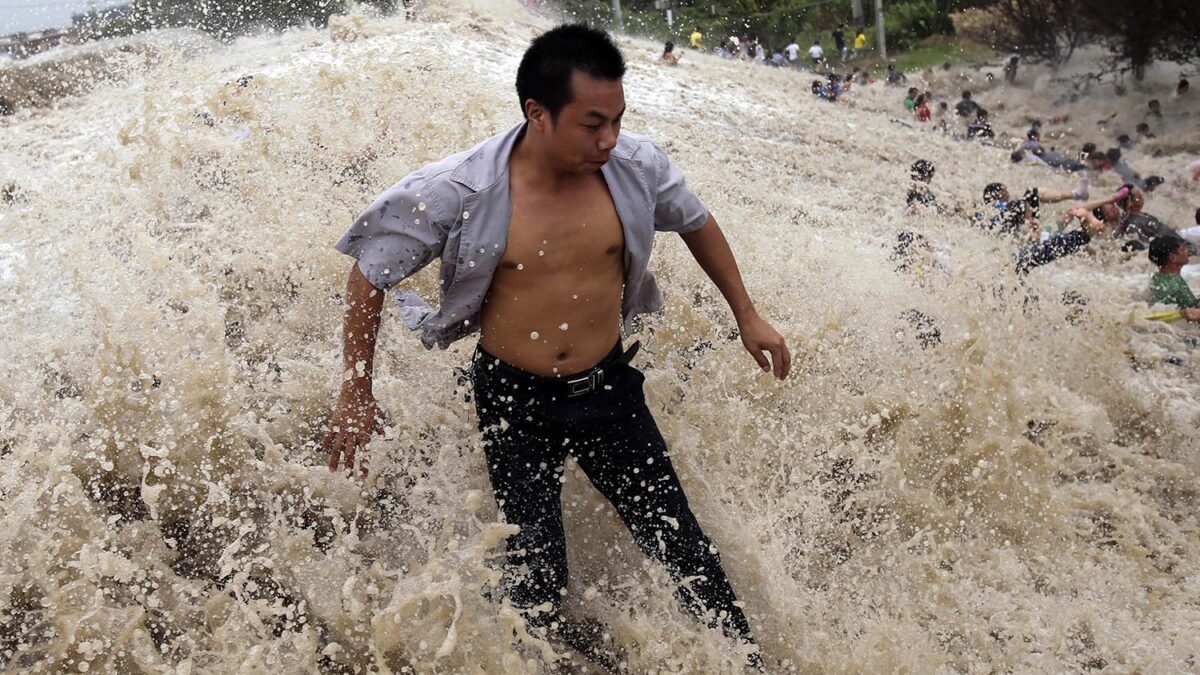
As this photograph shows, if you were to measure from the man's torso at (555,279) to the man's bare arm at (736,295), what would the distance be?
0.96 feet


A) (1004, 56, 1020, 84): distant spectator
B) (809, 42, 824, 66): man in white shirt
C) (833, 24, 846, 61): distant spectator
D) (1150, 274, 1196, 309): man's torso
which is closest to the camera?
(1150, 274, 1196, 309): man's torso

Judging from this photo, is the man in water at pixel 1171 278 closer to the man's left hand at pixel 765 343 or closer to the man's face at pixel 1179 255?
the man's face at pixel 1179 255

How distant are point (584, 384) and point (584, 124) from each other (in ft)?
2.10

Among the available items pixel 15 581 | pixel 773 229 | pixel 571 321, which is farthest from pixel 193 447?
pixel 773 229

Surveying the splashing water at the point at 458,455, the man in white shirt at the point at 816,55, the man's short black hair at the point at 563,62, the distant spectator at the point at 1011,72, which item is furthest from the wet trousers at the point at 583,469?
the man in white shirt at the point at 816,55

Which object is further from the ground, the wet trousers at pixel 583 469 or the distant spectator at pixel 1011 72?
the wet trousers at pixel 583 469

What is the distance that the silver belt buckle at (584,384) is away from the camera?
241 centimetres

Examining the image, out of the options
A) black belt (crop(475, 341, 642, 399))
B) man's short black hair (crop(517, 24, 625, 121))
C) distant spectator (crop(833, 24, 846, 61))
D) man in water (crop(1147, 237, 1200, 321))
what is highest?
man's short black hair (crop(517, 24, 625, 121))

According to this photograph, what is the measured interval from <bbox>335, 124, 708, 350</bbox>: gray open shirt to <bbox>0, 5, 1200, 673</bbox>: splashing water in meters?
0.66

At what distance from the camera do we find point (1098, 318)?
18.2 feet

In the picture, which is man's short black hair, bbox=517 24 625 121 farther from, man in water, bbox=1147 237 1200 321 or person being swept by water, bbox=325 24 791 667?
man in water, bbox=1147 237 1200 321

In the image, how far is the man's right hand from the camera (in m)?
2.36

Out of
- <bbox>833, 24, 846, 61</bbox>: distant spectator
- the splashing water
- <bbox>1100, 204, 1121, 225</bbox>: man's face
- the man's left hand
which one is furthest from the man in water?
<bbox>833, 24, 846, 61</bbox>: distant spectator

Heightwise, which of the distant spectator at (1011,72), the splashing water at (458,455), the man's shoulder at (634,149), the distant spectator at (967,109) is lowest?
the distant spectator at (1011,72)
